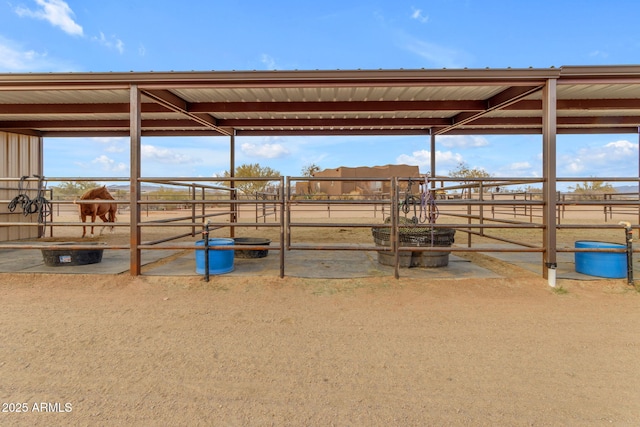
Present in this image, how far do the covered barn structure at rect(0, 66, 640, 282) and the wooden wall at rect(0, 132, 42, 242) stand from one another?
0.9 inches

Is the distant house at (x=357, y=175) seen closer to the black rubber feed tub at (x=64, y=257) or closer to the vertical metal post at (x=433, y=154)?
the vertical metal post at (x=433, y=154)

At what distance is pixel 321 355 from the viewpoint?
211 centimetres

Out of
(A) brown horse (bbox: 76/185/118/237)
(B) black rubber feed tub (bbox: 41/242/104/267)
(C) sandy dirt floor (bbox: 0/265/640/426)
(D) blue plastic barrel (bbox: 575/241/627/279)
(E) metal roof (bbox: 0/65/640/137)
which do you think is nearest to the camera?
(C) sandy dirt floor (bbox: 0/265/640/426)

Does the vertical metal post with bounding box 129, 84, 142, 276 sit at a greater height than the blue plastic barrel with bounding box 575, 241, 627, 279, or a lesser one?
greater

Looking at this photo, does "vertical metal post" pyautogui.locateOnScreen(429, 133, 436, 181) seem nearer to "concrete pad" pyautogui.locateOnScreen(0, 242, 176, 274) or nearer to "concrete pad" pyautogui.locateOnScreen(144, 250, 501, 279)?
"concrete pad" pyautogui.locateOnScreen(144, 250, 501, 279)

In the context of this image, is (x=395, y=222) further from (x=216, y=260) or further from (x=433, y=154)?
(x=433, y=154)

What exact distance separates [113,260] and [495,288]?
521 cm

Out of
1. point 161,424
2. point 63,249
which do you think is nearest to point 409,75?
point 161,424

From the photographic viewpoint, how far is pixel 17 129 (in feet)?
22.5

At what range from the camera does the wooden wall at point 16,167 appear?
6.77 metres

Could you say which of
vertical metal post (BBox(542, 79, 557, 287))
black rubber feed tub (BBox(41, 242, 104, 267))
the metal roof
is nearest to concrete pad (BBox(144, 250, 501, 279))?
A: vertical metal post (BBox(542, 79, 557, 287))

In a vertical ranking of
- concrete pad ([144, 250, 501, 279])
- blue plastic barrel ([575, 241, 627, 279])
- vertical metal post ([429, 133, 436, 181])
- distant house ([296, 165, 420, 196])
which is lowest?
concrete pad ([144, 250, 501, 279])

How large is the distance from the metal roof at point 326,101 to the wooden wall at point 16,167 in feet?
1.07

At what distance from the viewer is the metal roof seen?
3791 millimetres
